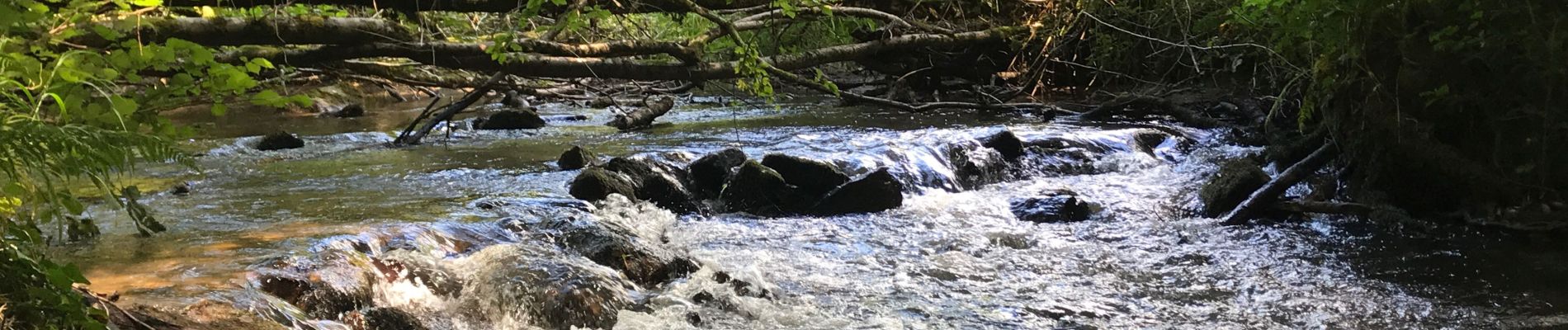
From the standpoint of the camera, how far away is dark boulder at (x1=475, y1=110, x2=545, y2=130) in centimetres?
1034

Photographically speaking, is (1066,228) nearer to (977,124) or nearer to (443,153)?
(977,124)

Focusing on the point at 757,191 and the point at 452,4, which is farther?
the point at 757,191

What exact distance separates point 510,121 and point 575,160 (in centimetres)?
334

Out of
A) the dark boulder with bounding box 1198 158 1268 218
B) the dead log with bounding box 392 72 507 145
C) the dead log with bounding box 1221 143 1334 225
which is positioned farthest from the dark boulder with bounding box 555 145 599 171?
the dead log with bounding box 1221 143 1334 225

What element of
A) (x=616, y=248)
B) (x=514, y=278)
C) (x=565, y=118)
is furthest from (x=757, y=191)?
(x=565, y=118)

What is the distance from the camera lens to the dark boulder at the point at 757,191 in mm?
6719

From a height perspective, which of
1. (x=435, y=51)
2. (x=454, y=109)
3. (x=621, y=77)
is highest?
(x=435, y=51)

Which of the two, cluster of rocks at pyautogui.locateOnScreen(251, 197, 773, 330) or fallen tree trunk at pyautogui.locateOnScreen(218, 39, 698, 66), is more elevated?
fallen tree trunk at pyautogui.locateOnScreen(218, 39, 698, 66)

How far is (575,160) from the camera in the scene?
7.30 m

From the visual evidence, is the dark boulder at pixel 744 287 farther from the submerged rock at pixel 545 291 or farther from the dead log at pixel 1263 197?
the dead log at pixel 1263 197

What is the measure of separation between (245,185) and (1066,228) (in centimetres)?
490

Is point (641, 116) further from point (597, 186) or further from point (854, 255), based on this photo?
point (854, 255)

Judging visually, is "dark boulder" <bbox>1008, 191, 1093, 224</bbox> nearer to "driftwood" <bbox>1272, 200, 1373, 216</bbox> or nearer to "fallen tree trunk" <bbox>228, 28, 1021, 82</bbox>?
"driftwood" <bbox>1272, 200, 1373, 216</bbox>

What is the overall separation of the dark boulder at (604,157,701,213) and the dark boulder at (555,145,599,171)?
359mm
